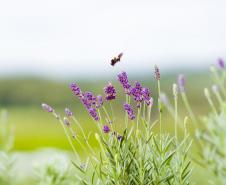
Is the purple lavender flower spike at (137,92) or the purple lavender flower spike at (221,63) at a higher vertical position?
the purple lavender flower spike at (221,63)

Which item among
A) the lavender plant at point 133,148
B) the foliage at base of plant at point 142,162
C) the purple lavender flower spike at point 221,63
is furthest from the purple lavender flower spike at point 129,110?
the purple lavender flower spike at point 221,63

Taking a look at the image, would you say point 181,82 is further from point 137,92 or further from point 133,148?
point 133,148

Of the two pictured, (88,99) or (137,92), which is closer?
(137,92)

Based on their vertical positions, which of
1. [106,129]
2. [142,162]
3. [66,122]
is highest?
[66,122]

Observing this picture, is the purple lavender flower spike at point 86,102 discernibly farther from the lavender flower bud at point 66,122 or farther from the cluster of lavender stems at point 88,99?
the lavender flower bud at point 66,122

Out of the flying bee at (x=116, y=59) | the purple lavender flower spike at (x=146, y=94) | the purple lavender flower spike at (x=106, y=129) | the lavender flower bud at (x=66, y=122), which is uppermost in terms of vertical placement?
the flying bee at (x=116, y=59)

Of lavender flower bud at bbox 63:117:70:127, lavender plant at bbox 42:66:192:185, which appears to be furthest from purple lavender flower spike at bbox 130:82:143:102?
lavender flower bud at bbox 63:117:70:127

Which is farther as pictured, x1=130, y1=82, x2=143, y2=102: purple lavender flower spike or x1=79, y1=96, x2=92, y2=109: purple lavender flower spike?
x1=79, y1=96, x2=92, y2=109: purple lavender flower spike

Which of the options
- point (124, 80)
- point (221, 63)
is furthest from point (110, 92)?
point (221, 63)

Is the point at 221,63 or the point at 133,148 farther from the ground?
the point at 221,63

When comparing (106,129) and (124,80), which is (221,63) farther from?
(106,129)

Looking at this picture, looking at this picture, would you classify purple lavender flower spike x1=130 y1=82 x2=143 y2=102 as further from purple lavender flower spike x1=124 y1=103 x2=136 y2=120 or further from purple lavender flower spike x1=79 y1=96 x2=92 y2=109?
purple lavender flower spike x1=79 y1=96 x2=92 y2=109

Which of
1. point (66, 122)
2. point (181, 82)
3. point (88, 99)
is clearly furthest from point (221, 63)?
point (66, 122)
